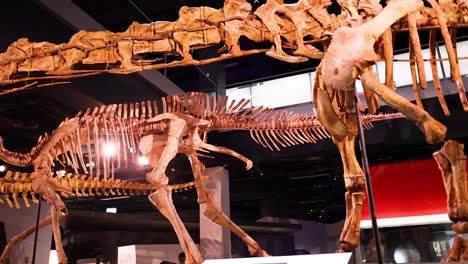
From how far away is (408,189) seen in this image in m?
5.84

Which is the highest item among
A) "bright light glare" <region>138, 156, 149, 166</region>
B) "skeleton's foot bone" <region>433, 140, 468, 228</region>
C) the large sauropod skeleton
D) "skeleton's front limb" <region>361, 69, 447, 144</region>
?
the large sauropod skeleton

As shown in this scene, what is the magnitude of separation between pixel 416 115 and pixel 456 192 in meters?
0.64

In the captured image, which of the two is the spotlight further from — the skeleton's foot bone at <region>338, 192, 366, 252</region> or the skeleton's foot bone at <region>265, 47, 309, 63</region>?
the skeleton's foot bone at <region>338, 192, 366, 252</region>

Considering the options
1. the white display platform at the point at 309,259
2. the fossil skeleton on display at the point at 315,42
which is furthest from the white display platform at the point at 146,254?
the white display platform at the point at 309,259

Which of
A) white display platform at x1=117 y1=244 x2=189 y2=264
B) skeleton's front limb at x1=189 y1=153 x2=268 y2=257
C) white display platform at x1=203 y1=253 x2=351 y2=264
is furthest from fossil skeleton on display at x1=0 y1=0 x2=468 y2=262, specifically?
white display platform at x1=117 y1=244 x2=189 y2=264

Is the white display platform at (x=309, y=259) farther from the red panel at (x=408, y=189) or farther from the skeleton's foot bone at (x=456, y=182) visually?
the red panel at (x=408, y=189)

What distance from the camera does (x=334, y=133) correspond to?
267cm

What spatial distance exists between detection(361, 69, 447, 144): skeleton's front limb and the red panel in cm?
414

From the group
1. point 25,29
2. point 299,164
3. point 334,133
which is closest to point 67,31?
point 25,29

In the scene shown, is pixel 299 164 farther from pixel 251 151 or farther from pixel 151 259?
pixel 151 259

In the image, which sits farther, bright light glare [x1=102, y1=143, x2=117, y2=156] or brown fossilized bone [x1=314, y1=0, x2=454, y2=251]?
bright light glare [x1=102, y1=143, x2=117, y2=156]

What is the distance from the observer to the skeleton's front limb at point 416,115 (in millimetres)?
1979

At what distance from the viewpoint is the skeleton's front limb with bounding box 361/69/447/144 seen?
6.49ft

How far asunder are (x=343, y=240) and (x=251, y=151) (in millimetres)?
3621
